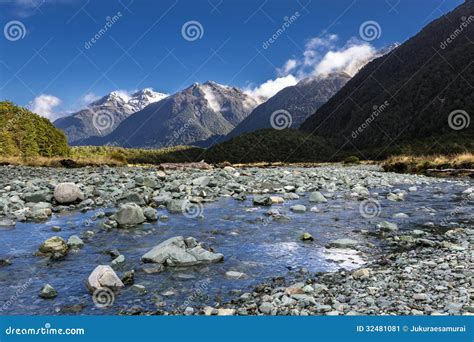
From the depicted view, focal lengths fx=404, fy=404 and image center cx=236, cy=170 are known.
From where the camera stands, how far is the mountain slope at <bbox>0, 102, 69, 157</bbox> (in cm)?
3962

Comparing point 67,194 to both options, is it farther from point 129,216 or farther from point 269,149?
point 269,149

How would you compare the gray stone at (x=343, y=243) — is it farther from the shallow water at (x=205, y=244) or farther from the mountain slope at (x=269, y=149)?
the mountain slope at (x=269, y=149)

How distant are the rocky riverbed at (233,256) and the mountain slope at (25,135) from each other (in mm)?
27873

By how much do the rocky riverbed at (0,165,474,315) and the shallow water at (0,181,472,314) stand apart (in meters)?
0.03

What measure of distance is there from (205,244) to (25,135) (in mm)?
38688

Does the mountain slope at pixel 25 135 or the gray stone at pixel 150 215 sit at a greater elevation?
the mountain slope at pixel 25 135

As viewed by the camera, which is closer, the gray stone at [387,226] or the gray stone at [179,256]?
the gray stone at [179,256]

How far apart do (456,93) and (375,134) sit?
82.9ft

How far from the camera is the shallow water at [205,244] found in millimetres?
6109

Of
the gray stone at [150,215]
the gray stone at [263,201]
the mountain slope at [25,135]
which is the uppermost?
the mountain slope at [25,135]

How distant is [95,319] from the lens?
4.24 metres

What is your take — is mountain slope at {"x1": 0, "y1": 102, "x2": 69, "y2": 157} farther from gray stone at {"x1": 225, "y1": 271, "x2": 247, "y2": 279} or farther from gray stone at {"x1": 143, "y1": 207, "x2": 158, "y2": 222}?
gray stone at {"x1": 225, "y1": 271, "x2": 247, "y2": 279}

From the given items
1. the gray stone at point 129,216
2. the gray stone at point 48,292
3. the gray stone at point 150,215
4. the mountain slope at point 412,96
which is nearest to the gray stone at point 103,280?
the gray stone at point 48,292

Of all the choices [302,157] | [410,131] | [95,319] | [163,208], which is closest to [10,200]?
→ [163,208]
